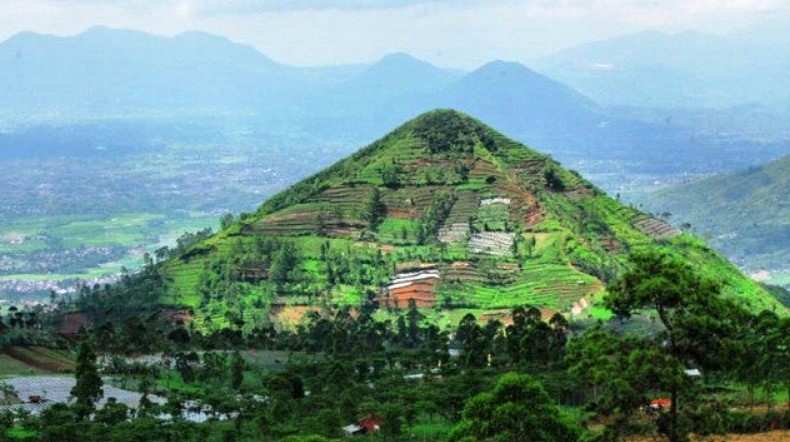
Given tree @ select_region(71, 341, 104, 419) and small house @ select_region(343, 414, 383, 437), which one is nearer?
small house @ select_region(343, 414, 383, 437)

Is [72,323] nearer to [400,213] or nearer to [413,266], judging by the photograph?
[413,266]

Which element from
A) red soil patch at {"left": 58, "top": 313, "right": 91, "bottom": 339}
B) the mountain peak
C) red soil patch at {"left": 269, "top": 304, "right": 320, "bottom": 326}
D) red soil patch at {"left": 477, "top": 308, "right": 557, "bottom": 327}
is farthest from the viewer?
the mountain peak

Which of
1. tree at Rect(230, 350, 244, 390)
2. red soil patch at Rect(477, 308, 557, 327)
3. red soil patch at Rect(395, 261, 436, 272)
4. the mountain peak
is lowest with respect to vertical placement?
tree at Rect(230, 350, 244, 390)

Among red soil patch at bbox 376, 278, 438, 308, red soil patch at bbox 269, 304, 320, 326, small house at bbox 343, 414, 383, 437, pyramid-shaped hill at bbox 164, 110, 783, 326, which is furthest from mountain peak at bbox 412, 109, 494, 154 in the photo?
small house at bbox 343, 414, 383, 437

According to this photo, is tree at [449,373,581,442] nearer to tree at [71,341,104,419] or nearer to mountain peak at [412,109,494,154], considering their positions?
tree at [71,341,104,419]

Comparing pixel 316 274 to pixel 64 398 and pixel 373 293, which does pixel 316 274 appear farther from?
pixel 64 398

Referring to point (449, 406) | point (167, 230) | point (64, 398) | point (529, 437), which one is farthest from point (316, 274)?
point (167, 230)

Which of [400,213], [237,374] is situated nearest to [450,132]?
[400,213]
